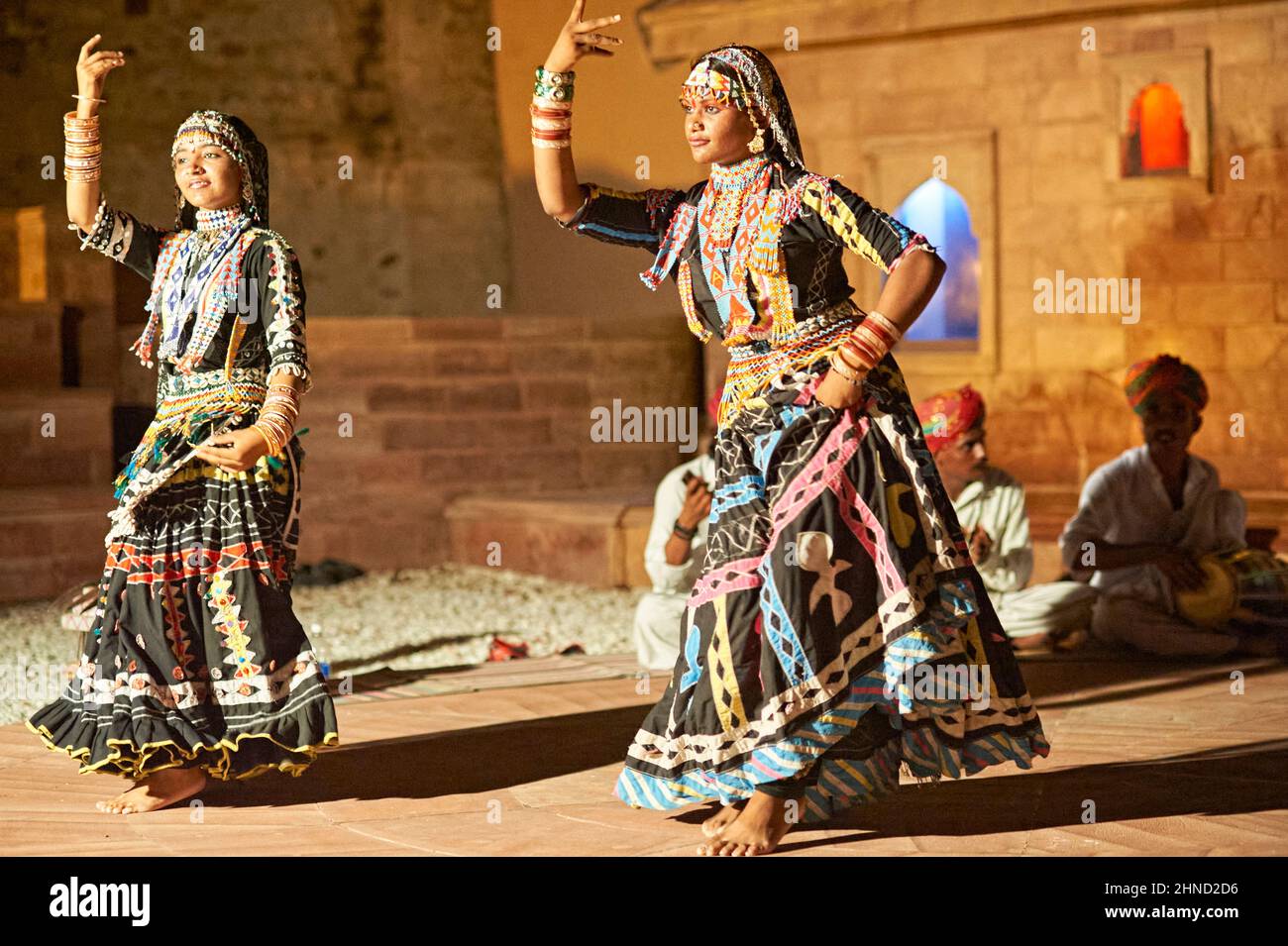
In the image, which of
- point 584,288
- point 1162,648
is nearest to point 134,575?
point 1162,648

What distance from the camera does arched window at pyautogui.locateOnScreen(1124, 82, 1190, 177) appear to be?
10930 mm

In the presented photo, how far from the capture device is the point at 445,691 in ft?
21.9

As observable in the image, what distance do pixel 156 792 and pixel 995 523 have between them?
12.1ft

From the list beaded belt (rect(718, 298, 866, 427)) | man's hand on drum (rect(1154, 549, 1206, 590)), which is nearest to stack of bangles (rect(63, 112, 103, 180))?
beaded belt (rect(718, 298, 866, 427))

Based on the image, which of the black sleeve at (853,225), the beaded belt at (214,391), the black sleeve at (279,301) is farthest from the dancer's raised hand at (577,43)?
the beaded belt at (214,391)

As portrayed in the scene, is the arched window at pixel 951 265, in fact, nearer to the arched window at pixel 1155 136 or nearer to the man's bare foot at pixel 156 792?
the arched window at pixel 1155 136

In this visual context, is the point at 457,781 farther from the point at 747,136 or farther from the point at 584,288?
the point at 584,288

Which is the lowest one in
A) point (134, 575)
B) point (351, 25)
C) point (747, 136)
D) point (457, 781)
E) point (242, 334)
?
point (457, 781)

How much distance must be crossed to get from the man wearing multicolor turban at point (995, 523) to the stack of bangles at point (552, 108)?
296 cm

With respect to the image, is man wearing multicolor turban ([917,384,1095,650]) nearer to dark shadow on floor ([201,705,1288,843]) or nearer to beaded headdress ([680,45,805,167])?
dark shadow on floor ([201,705,1288,843])

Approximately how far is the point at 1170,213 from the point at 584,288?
5.50 meters

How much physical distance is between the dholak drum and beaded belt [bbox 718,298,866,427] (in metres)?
3.26
